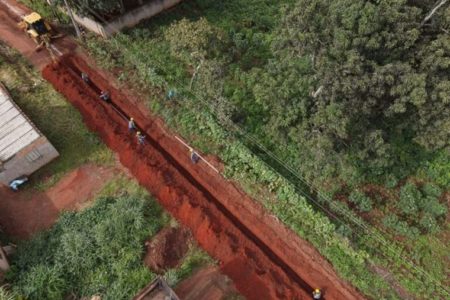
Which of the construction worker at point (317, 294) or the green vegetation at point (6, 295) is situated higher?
the green vegetation at point (6, 295)

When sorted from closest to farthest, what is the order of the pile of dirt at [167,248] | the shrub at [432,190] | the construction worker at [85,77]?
the pile of dirt at [167,248], the shrub at [432,190], the construction worker at [85,77]

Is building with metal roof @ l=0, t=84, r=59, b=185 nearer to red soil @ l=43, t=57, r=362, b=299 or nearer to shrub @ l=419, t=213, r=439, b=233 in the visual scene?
red soil @ l=43, t=57, r=362, b=299

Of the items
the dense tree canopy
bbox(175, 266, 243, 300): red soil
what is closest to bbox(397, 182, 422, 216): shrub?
the dense tree canopy

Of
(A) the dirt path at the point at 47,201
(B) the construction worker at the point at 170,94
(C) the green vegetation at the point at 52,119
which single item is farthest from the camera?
(B) the construction worker at the point at 170,94

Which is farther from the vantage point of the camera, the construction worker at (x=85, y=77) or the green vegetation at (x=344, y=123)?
the construction worker at (x=85, y=77)

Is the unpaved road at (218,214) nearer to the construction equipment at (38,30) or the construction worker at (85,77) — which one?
the construction worker at (85,77)

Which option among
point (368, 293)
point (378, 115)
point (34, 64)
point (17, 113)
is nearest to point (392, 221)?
point (368, 293)

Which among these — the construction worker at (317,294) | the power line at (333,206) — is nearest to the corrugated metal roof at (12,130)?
the power line at (333,206)

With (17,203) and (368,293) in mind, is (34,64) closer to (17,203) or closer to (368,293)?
(17,203)
